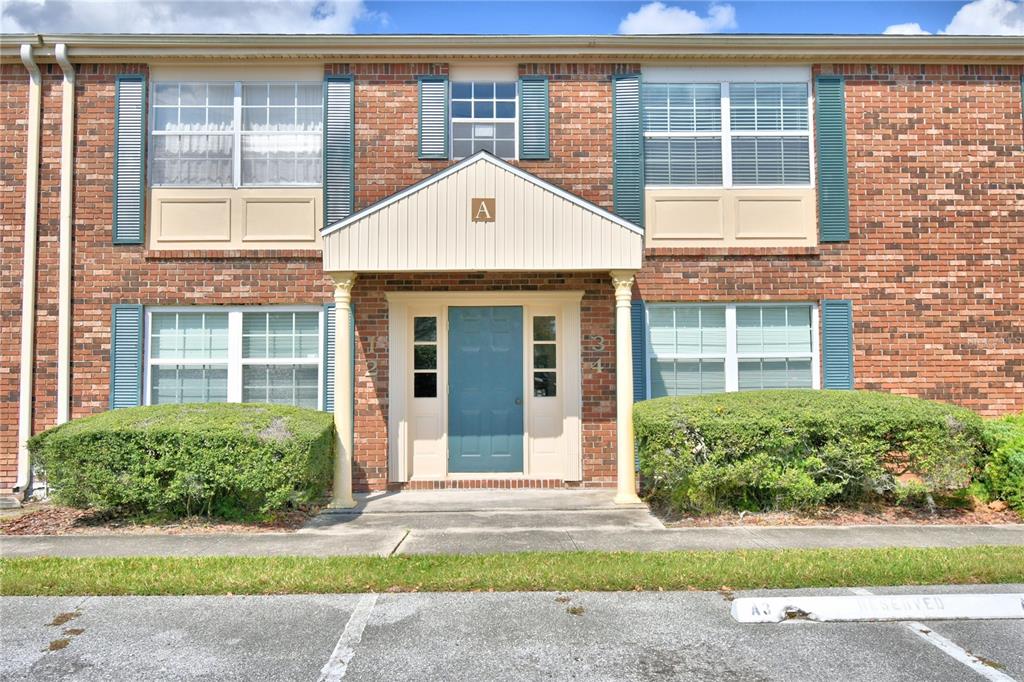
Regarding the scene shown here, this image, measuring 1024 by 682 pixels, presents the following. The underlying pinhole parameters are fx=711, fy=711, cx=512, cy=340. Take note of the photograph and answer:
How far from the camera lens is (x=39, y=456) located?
7.20 metres

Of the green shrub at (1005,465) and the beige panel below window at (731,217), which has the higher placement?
the beige panel below window at (731,217)

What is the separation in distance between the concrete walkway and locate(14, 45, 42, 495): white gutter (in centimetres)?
248

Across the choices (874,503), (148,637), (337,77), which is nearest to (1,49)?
(337,77)

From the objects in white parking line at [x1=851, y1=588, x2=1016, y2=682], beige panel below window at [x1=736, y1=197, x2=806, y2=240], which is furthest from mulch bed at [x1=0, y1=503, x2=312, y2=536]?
beige panel below window at [x1=736, y1=197, x2=806, y2=240]

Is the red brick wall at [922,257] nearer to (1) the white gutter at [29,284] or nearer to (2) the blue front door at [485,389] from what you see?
(2) the blue front door at [485,389]

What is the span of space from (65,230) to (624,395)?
282 inches

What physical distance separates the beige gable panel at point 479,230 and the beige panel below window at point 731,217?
5.54 ft

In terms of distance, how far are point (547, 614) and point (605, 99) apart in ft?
22.4

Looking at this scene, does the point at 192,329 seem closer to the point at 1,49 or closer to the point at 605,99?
the point at 1,49

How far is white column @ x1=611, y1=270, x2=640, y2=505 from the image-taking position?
7961 millimetres

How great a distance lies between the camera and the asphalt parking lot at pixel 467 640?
3.70 m

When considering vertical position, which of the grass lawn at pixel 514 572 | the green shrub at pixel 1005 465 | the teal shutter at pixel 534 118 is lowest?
the grass lawn at pixel 514 572

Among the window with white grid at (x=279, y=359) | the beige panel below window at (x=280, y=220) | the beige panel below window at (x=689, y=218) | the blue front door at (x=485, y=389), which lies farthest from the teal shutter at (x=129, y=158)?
the beige panel below window at (x=689, y=218)

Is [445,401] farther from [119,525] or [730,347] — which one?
[119,525]
